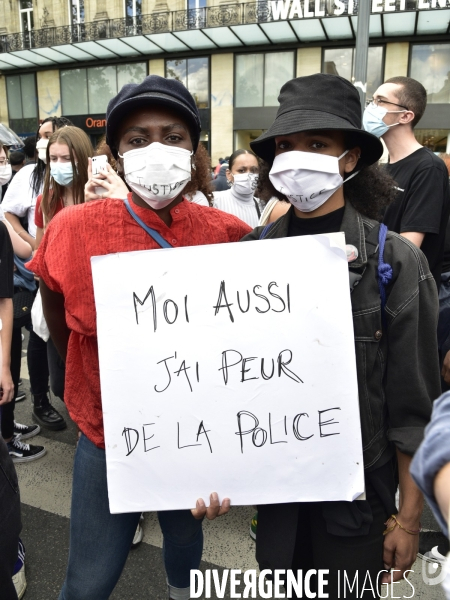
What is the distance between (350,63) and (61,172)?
64.1 feet

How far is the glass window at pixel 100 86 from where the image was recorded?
2238 cm

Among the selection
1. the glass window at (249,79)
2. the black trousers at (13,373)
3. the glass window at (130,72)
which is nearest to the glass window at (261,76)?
the glass window at (249,79)

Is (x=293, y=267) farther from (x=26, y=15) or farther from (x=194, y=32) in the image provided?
(x=26, y=15)

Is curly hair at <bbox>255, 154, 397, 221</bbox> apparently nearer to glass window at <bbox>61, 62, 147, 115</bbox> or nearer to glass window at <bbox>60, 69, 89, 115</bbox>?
glass window at <bbox>61, 62, 147, 115</bbox>

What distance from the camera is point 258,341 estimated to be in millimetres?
1266

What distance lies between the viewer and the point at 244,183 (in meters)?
4.07

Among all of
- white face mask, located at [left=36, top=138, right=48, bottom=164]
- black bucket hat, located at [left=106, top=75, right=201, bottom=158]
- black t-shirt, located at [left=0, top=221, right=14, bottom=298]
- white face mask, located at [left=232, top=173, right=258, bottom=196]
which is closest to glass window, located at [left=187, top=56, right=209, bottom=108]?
white face mask, located at [left=232, top=173, right=258, bottom=196]

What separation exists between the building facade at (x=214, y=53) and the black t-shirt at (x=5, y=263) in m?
18.2

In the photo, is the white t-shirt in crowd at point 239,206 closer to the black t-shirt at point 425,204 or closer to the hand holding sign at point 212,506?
the black t-shirt at point 425,204

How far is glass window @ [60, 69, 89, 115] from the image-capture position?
22781 millimetres

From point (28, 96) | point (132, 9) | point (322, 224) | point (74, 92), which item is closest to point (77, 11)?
point (132, 9)

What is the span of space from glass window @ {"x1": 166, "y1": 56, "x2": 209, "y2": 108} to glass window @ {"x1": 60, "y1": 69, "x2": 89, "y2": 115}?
481cm

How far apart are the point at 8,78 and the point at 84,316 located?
27503 millimetres

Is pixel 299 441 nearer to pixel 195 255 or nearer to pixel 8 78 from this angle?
pixel 195 255
